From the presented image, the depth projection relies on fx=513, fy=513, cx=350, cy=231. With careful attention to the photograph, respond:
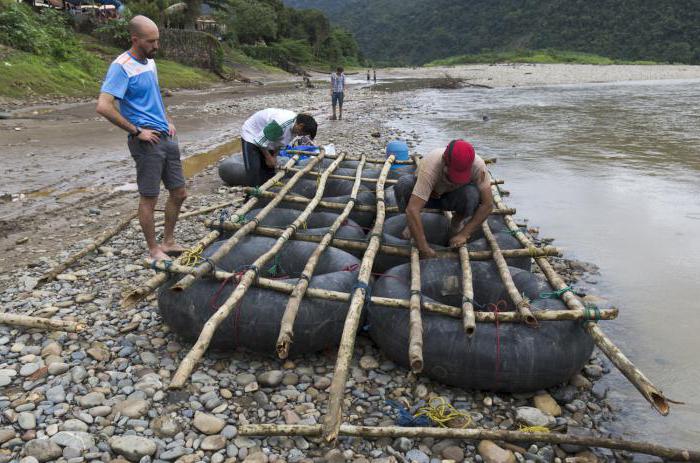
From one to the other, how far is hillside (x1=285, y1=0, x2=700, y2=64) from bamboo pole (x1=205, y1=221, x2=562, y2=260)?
3239 inches

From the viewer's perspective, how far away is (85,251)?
18.5ft

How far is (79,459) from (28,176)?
755 centimetres

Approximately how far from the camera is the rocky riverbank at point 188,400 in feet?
10.2

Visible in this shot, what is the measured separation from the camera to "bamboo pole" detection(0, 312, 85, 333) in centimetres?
412

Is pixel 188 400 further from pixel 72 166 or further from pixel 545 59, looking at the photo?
pixel 545 59

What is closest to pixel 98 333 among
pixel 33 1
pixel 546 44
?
pixel 33 1

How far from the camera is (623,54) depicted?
7925 centimetres

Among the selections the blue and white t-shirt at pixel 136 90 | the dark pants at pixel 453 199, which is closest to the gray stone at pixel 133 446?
the blue and white t-shirt at pixel 136 90

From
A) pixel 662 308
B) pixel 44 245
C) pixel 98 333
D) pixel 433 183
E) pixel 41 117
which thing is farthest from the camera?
pixel 41 117

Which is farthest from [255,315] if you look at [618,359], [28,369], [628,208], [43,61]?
[43,61]

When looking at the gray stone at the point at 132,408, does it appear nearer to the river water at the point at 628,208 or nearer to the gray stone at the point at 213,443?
the gray stone at the point at 213,443

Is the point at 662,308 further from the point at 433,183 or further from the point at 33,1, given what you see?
the point at 33,1

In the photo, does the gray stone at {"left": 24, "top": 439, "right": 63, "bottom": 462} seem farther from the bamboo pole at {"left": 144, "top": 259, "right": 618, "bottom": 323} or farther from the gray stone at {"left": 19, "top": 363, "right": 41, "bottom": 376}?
the bamboo pole at {"left": 144, "top": 259, "right": 618, "bottom": 323}

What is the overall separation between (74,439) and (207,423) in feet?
2.51
